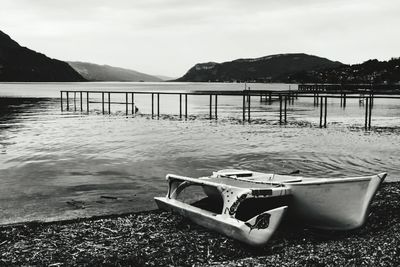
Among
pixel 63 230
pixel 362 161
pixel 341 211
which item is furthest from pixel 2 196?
pixel 362 161

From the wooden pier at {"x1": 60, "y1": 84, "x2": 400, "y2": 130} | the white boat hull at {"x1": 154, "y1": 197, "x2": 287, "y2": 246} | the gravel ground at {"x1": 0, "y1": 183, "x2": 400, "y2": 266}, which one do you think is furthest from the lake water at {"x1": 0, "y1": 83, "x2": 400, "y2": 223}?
the wooden pier at {"x1": 60, "y1": 84, "x2": 400, "y2": 130}

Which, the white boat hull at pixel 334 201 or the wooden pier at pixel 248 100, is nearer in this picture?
the white boat hull at pixel 334 201

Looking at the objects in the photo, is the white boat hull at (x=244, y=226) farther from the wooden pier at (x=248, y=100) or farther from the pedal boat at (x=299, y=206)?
the wooden pier at (x=248, y=100)

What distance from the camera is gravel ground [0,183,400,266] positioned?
5.52 metres

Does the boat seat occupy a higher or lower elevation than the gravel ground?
higher

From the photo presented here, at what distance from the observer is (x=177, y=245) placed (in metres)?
6.32

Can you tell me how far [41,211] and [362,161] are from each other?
36.7ft

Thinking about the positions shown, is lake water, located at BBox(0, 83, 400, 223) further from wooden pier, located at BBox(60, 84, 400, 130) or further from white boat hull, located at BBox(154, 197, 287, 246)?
wooden pier, located at BBox(60, 84, 400, 130)

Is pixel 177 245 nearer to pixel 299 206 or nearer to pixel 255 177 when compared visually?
pixel 299 206

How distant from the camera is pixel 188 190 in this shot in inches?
416

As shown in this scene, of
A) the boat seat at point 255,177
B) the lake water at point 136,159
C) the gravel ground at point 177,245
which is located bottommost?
the lake water at point 136,159

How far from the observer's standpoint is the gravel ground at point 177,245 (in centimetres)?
552

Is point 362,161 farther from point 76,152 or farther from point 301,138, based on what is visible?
point 76,152

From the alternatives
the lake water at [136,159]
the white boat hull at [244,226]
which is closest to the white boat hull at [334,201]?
the white boat hull at [244,226]
